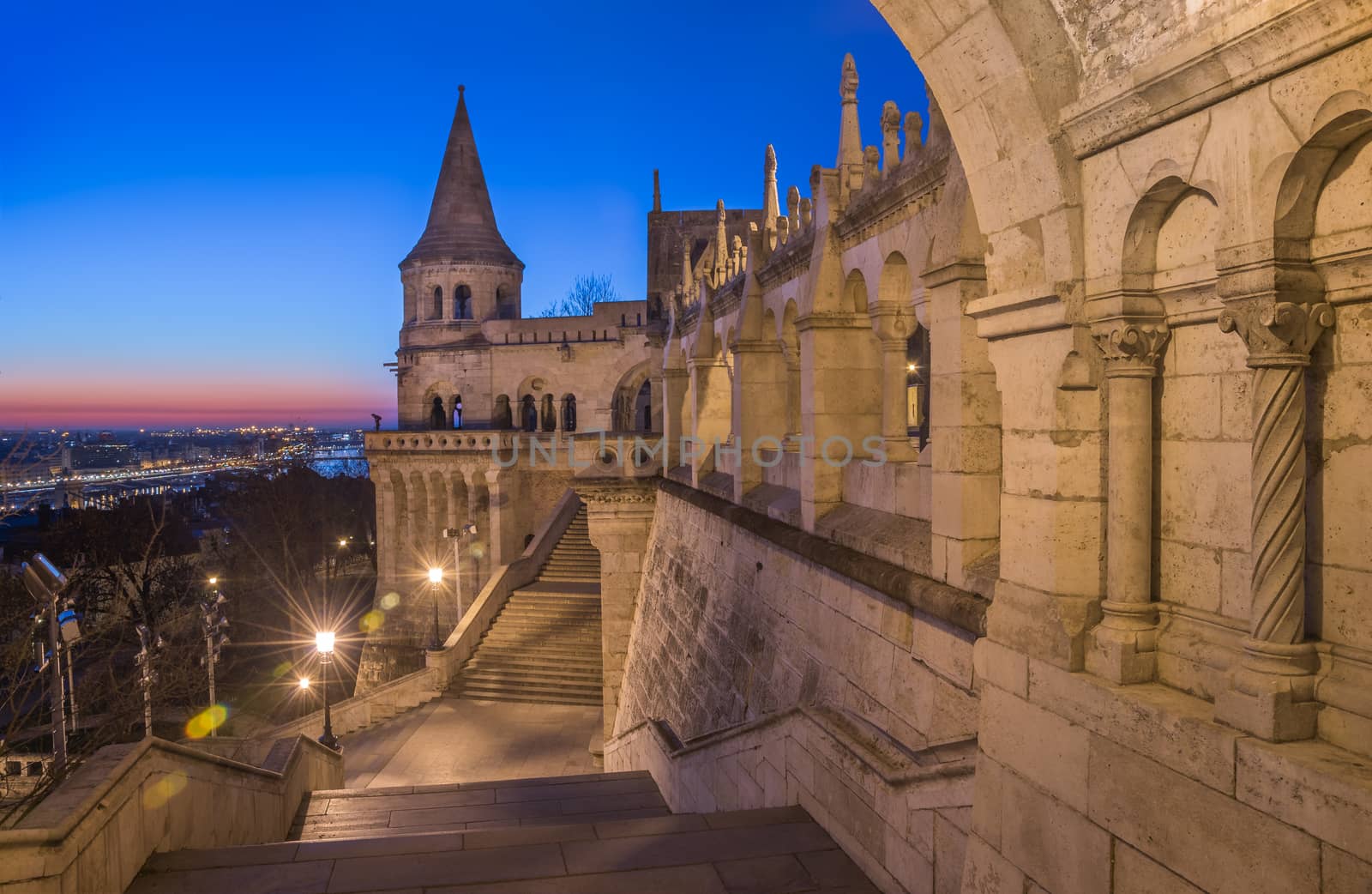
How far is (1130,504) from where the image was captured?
11.1 feet

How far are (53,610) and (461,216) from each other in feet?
99.8

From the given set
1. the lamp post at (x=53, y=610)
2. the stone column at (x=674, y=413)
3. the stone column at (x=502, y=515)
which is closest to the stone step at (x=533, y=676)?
the stone column at (x=674, y=413)

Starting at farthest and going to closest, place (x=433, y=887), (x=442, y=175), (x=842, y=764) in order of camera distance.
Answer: (x=442, y=175)
(x=842, y=764)
(x=433, y=887)

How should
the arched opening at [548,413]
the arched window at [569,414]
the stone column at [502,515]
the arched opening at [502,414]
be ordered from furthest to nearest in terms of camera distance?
the arched opening at [548,413], the arched window at [569,414], the arched opening at [502,414], the stone column at [502,515]

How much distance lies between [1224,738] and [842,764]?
9.54 ft

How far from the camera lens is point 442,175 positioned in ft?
116

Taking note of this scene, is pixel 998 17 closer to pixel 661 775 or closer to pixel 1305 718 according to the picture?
pixel 1305 718

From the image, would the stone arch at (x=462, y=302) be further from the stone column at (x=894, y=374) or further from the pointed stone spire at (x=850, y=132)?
the stone column at (x=894, y=374)

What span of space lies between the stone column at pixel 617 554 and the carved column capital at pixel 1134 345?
12528 millimetres

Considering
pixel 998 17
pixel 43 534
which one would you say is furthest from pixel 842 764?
pixel 43 534

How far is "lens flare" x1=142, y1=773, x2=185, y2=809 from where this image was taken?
17.3ft

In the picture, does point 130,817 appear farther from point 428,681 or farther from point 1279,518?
point 428,681

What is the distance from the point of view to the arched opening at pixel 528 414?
34.5 metres

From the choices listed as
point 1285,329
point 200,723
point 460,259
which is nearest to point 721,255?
point 1285,329
